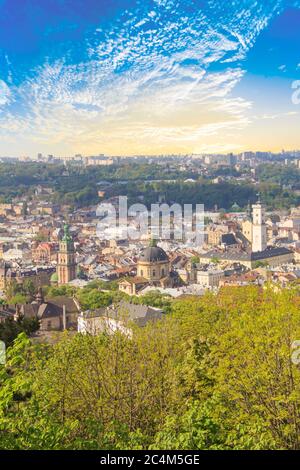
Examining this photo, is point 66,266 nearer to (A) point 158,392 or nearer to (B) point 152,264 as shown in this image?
(B) point 152,264

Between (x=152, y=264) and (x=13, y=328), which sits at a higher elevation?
(x=13, y=328)

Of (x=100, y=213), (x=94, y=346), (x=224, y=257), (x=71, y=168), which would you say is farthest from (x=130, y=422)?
(x=71, y=168)

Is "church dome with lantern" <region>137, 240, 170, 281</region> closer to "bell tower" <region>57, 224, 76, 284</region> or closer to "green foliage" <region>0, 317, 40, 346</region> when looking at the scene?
"bell tower" <region>57, 224, 76, 284</region>

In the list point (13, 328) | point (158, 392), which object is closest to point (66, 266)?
point (13, 328)

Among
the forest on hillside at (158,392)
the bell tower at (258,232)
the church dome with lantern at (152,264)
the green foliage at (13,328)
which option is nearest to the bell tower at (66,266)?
the church dome with lantern at (152,264)

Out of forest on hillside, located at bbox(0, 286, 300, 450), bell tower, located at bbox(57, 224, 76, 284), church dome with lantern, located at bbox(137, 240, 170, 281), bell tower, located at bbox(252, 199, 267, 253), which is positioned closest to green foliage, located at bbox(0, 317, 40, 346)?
forest on hillside, located at bbox(0, 286, 300, 450)

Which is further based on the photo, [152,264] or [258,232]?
[258,232]

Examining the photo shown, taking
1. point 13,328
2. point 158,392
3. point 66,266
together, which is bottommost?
point 66,266

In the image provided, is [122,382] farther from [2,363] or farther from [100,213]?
[100,213]
